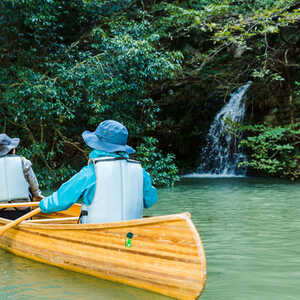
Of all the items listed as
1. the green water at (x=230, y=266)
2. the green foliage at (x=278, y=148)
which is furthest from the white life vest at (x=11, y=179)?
the green foliage at (x=278, y=148)

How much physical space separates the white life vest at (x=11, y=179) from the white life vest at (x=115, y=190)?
175 centimetres

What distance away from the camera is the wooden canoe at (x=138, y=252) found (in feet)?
9.00

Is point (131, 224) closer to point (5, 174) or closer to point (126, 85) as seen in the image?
point (5, 174)

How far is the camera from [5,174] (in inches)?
190

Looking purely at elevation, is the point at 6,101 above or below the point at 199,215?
above

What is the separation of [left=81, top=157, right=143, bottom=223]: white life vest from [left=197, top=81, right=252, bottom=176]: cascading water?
10837 mm

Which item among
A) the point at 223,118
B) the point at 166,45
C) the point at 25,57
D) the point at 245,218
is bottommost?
the point at 245,218

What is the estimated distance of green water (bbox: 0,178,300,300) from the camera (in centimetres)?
317

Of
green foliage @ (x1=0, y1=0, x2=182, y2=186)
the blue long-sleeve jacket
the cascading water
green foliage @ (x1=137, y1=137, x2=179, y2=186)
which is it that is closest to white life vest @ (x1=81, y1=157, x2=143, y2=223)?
the blue long-sleeve jacket

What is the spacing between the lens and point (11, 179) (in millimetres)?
4855

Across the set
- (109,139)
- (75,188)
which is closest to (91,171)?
(75,188)

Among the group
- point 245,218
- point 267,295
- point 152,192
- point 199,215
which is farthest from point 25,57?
point 267,295

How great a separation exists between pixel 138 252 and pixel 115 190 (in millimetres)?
570

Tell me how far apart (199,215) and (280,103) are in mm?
8175
